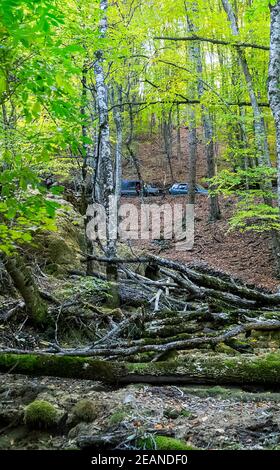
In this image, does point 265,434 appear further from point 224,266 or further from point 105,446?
point 224,266

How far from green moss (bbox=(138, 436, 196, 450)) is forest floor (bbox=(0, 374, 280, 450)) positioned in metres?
0.07

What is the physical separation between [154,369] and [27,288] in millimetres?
2446

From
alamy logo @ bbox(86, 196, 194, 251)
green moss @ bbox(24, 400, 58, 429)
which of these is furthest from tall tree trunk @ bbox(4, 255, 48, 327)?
alamy logo @ bbox(86, 196, 194, 251)

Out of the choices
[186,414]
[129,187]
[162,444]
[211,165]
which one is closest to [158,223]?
[211,165]

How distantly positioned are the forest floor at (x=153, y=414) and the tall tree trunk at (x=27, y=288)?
1612 mm

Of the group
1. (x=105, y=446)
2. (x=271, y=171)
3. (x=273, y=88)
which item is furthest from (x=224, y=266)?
(x=105, y=446)

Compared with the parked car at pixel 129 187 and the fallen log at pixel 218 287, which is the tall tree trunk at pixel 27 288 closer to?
the fallen log at pixel 218 287

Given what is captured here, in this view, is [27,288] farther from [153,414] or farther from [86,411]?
[153,414]

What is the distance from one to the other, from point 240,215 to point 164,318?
6.76 meters

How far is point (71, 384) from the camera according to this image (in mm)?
3828

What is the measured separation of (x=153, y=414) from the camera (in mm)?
3059

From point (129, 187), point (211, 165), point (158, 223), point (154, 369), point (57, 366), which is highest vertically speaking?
point (211, 165)

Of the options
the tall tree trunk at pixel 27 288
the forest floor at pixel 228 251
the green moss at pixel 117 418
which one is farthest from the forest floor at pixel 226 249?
the green moss at pixel 117 418

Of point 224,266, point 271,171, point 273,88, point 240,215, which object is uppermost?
point 273,88
